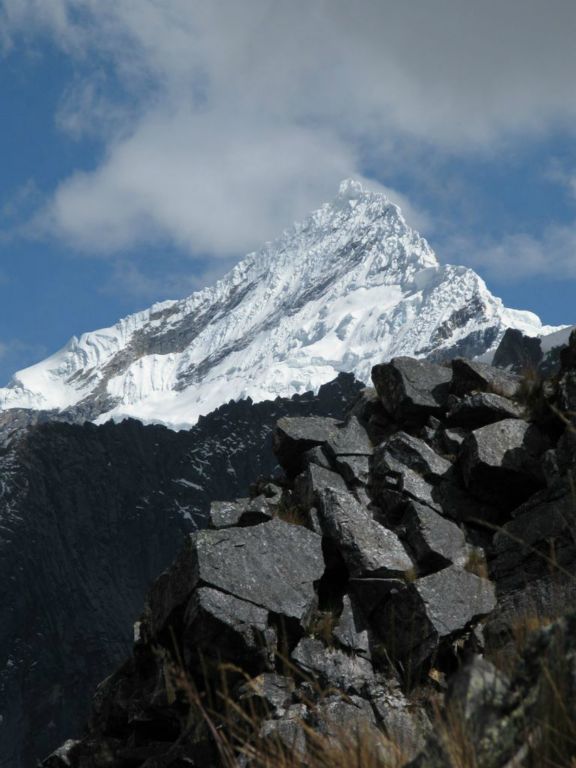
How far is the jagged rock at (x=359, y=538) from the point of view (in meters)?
11.4

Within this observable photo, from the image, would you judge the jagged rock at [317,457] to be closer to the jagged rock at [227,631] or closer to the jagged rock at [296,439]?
the jagged rock at [296,439]

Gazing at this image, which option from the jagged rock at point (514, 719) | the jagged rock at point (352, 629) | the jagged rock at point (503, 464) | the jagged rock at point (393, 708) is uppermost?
the jagged rock at point (503, 464)

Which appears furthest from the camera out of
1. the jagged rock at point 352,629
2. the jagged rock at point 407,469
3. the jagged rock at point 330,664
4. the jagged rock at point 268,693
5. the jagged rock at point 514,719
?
the jagged rock at point 407,469

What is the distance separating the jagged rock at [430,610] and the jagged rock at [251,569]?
111 centimetres

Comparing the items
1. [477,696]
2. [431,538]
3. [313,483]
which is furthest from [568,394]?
[477,696]

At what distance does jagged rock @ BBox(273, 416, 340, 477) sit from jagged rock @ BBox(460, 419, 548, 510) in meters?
3.07

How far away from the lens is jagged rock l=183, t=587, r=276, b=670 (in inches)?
411

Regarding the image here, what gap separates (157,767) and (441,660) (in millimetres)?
3539

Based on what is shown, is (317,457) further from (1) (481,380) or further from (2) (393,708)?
(2) (393,708)

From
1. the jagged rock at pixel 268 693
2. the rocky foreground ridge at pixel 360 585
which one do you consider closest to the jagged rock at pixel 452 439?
the rocky foreground ridge at pixel 360 585

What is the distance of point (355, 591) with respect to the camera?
448 inches

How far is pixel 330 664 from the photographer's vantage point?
1023 cm

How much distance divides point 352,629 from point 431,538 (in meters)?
1.97

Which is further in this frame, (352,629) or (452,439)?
(452,439)
